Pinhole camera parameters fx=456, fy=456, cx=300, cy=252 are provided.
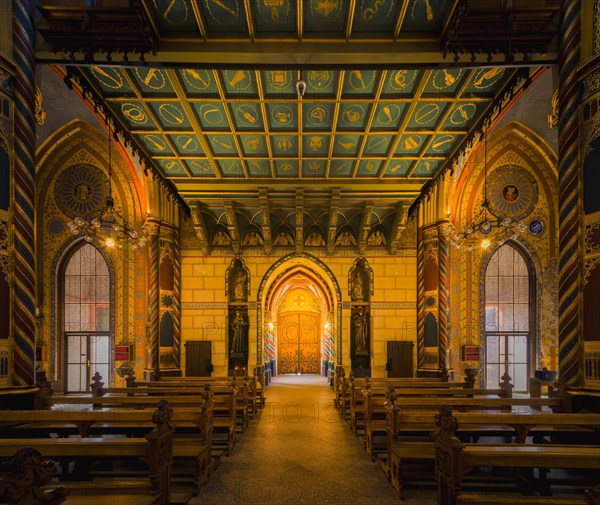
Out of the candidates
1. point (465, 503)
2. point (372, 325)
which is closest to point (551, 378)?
point (372, 325)

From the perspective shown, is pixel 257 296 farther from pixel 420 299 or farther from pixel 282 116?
pixel 282 116

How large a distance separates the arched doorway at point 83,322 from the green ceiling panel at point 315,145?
8.01m

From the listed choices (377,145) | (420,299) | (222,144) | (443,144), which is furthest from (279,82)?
(420,299)

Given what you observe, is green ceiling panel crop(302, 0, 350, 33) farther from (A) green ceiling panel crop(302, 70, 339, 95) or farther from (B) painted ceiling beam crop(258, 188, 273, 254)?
(B) painted ceiling beam crop(258, 188, 273, 254)

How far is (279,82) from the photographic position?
7848 millimetres

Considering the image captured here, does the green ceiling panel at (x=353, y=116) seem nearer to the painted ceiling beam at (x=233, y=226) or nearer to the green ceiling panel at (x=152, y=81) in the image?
the green ceiling panel at (x=152, y=81)

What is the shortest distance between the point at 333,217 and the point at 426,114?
17.9 feet

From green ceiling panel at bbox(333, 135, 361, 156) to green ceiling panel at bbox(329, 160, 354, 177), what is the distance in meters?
0.51

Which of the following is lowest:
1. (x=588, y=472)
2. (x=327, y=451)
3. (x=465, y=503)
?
(x=327, y=451)

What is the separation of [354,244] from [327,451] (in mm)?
8889

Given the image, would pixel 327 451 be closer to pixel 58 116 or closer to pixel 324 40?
pixel 324 40

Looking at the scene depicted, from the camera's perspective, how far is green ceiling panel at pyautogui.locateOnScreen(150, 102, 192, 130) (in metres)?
8.62

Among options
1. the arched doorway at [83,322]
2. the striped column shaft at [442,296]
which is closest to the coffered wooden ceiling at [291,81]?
the striped column shaft at [442,296]

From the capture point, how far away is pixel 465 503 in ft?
12.6
